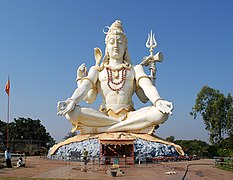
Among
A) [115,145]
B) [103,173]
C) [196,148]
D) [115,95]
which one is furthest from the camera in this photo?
[196,148]

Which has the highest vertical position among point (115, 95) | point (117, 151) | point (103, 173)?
point (115, 95)

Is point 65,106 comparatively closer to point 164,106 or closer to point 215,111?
point 164,106

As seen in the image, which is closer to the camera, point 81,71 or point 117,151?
point 117,151

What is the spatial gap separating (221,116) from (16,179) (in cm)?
1808

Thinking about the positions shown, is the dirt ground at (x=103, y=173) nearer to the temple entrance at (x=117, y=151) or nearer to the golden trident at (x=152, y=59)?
the temple entrance at (x=117, y=151)

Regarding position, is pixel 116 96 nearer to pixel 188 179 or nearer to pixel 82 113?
pixel 82 113

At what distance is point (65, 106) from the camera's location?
14070 millimetres

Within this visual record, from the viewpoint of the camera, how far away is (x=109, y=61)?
1661cm

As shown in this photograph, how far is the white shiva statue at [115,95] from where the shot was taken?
14.5m

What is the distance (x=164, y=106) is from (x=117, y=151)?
8.98 ft

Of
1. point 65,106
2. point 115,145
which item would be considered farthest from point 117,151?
point 65,106

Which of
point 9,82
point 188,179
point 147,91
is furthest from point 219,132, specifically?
point 188,179

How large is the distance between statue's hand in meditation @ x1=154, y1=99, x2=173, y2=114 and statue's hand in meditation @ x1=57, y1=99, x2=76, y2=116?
3559 mm

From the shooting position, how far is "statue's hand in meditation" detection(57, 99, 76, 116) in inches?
545
